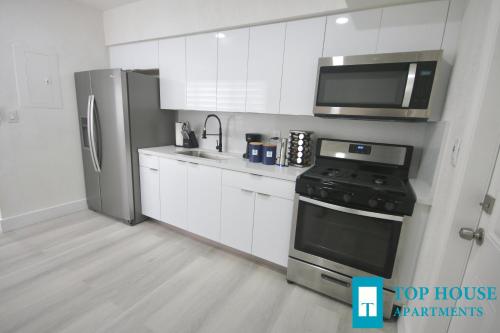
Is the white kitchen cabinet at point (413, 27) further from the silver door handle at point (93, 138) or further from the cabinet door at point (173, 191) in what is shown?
the silver door handle at point (93, 138)

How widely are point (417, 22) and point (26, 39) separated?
11.8 feet

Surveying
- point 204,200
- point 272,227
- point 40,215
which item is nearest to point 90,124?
point 40,215

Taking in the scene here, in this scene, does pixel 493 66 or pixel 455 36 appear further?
pixel 455 36

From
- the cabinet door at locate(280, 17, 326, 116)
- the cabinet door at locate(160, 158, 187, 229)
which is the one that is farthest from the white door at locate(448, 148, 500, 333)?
the cabinet door at locate(160, 158, 187, 229)

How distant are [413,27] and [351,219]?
134 centimetres

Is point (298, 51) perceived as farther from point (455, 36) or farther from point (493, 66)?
point (493, 66)

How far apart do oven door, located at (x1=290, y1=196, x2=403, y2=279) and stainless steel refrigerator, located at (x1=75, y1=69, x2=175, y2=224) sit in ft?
6.38

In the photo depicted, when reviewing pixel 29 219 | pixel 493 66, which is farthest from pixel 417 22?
pixel 29 219

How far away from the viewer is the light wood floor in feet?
4.86

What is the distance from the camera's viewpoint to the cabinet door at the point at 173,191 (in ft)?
7.72

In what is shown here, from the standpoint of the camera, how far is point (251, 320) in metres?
1.53

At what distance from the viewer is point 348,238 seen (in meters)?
1.58

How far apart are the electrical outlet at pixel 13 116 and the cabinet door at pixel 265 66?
8.04ft

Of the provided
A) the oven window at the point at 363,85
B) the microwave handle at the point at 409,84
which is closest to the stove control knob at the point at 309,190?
the oven window at the point at 363,85
